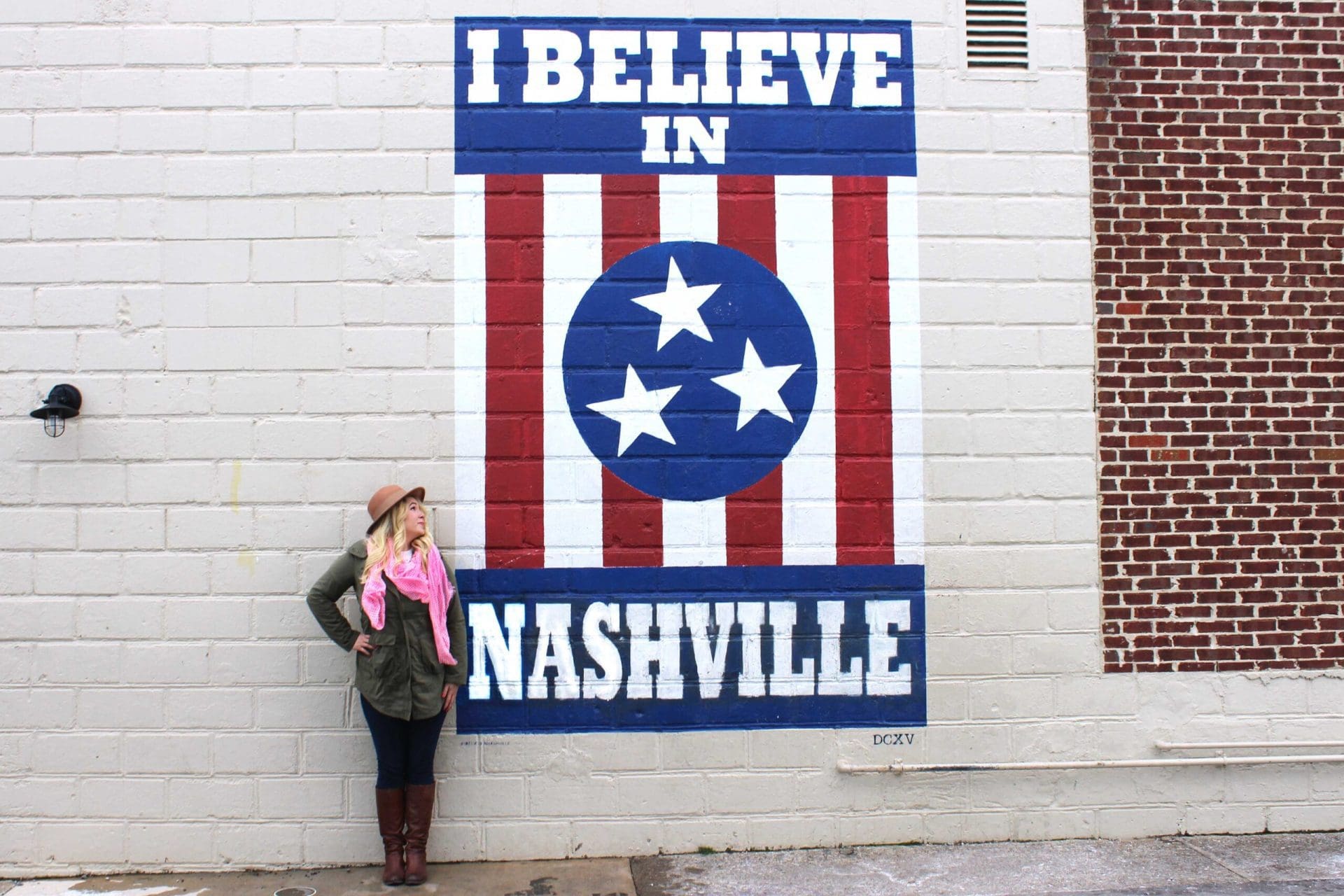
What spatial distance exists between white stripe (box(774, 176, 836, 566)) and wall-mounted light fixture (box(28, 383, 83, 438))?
3.61m

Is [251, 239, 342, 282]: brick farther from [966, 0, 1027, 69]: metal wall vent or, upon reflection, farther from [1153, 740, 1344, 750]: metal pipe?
[1153, 740, 1344, 750]: metal pipe

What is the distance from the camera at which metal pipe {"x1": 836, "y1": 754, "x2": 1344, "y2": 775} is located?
5.14 metres

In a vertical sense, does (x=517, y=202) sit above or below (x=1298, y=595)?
above

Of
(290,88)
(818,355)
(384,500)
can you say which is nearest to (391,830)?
(384,500)

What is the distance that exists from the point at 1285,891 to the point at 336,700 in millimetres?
4594

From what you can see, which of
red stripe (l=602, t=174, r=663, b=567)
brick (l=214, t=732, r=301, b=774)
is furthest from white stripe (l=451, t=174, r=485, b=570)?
brick (l=214, t=732, r=301, b=774)

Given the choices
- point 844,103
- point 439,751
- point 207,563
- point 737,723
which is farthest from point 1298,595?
point 207,563

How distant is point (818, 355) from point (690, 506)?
3.41 feet

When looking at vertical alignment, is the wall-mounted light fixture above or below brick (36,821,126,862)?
above

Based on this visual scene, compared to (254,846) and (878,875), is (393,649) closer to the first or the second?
(254,846)

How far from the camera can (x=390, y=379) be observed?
512 centimetres

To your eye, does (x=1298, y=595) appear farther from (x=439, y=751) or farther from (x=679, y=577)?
(x=439, y=751)

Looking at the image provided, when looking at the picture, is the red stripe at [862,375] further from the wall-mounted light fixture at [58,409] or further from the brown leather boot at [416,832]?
the wall-mounted light fixture at [58,409]

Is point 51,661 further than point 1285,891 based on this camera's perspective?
Yes
